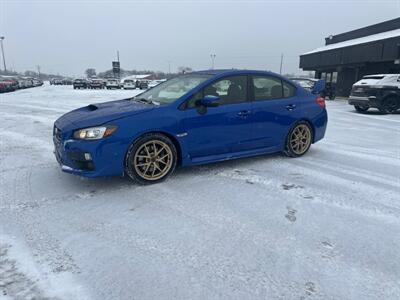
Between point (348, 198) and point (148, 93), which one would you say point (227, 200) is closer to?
point (348, 198)

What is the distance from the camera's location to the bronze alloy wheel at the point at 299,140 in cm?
595

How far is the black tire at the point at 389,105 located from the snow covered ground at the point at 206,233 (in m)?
9.49

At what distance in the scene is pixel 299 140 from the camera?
6.05 m

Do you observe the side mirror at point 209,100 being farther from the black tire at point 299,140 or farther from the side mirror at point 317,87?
the side mirror at point 317,87

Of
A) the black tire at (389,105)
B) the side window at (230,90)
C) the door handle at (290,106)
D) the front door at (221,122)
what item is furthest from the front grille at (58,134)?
the black tire at (389,105)

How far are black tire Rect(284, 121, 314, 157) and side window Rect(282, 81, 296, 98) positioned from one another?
0.51m

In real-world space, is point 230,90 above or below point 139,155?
above

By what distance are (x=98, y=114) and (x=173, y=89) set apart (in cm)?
127

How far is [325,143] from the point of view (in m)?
7.48

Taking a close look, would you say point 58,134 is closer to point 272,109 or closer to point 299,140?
point 272,109

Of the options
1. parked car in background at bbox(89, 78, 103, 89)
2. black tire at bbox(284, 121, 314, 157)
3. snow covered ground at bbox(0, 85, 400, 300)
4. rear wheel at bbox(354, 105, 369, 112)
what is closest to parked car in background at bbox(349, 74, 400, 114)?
rear wheel at bbox(354, 105, 369, 112)

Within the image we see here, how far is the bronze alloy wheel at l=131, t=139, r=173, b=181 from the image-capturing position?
4.45m

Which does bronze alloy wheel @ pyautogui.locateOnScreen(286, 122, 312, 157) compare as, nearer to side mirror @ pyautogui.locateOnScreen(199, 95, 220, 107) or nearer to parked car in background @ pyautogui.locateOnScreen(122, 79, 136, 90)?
side mirror @ pyautogui.locateOnScreen(199, 95, 220, 107)

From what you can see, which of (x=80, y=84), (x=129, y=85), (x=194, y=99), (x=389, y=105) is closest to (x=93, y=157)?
(x=194, y=99)
